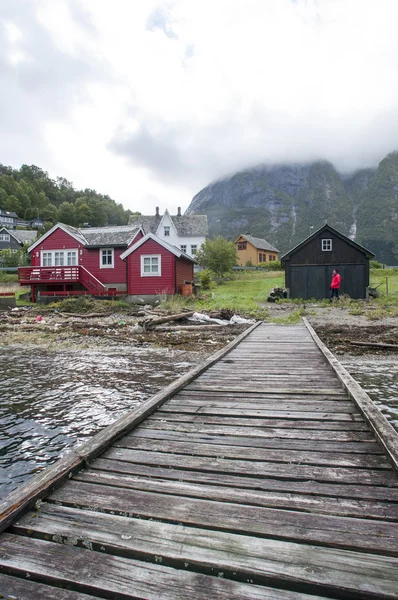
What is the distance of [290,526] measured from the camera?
203 cm

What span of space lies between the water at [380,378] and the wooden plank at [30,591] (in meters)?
4.21

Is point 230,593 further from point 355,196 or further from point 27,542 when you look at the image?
point 355,196

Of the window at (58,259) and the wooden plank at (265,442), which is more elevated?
the window at (58,259)

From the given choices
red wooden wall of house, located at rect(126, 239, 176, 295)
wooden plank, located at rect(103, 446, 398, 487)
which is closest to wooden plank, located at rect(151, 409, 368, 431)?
wooden plank, located at rect(103, 446, 398, 487)

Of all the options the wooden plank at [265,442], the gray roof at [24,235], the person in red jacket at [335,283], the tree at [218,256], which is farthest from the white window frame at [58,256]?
the gray roof at [24,235]

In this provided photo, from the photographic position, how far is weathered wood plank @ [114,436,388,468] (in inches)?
112

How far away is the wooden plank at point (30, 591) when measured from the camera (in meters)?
1.61

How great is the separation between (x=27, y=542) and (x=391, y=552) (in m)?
1.81

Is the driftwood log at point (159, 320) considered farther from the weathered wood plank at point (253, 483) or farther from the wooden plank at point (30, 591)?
the wooden plank at point (30, 591)

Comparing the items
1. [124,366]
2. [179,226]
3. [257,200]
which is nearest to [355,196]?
[257,200]

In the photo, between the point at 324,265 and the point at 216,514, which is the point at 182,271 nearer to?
the point at 324,265

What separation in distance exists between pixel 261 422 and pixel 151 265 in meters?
23.5

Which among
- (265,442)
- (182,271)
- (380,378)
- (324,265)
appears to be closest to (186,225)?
(182,271)

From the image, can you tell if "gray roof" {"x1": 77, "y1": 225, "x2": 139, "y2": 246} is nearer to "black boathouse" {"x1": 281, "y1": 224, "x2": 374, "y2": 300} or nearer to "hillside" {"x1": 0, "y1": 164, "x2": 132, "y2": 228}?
"black boathouse" {"x1": 281, "y1": 224, "x2": 374, "y2": 300}
